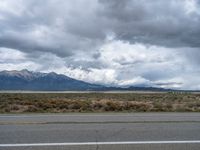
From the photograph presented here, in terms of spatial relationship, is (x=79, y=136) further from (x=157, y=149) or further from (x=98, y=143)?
(x=157, y=149)

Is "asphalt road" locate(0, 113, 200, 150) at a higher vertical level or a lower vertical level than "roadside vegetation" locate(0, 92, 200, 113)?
lower

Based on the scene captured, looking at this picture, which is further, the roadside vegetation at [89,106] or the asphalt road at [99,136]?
the roadside vegetation at [89,106]

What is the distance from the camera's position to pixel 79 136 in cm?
1016

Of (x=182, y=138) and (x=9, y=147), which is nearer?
(x=9, y=147)

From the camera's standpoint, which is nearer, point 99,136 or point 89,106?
point 99,136

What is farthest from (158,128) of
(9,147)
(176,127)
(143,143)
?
(9,147)

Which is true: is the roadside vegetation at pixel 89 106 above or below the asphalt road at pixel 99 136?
above

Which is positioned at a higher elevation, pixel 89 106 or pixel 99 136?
pixel 89 106

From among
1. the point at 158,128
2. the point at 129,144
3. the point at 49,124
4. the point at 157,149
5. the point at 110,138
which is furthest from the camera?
the point at 49,124

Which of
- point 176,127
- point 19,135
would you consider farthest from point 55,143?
point 176,127

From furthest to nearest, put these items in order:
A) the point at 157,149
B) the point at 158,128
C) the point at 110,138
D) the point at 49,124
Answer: the point at 49,124 < the point at 158,128 < the point at 110,138 < the point at 157,149

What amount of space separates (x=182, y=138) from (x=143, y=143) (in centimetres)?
139

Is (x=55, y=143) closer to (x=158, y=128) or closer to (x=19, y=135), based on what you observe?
(x=19, y=135)

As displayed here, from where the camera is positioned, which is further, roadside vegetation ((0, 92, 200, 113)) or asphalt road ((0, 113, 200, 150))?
roadside vegetation ((0, 92, 200, 113))
